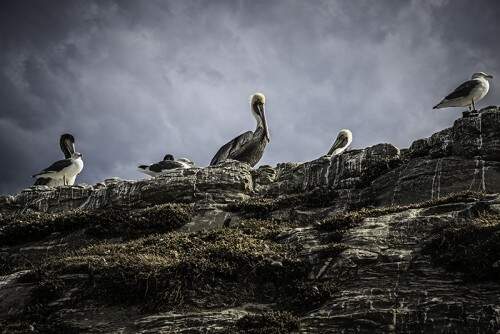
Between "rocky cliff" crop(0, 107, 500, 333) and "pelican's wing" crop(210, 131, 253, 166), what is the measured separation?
27.3 feet

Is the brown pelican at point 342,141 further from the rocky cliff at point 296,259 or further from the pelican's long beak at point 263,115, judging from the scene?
the rocky cliff at point 296,259

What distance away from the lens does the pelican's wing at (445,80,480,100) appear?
2369 centimetres

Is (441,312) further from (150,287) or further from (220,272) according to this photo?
(150,287)

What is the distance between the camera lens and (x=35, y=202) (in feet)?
70.4

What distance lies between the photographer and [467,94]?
77.8 ft

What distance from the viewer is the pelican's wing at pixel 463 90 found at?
23688 mm

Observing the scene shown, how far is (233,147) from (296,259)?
15.7 meters

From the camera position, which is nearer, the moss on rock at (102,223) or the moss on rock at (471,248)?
the moss on rock at (471,248)

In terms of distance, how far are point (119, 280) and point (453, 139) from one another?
1090 centimetres

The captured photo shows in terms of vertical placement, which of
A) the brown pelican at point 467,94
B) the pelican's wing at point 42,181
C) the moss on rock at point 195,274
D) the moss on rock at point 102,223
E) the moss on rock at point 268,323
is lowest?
the moss on rock at point 268,323

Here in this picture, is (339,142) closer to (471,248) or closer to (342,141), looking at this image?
(342,141)

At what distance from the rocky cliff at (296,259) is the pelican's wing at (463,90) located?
591 cm

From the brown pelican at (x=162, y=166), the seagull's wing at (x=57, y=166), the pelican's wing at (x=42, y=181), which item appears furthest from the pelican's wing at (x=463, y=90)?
the pelican's wing at (x=42, y=181)

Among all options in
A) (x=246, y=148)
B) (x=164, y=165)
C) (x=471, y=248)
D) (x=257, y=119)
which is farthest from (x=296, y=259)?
(x=257, y=119)
